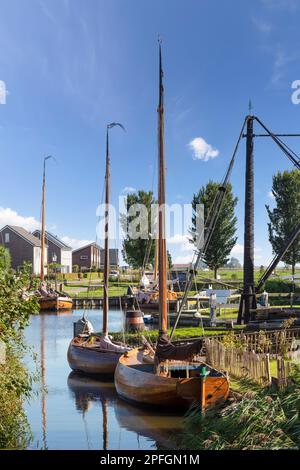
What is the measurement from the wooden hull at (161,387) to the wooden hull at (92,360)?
3277 millimetres

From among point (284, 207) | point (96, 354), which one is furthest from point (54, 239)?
point (96, 354)

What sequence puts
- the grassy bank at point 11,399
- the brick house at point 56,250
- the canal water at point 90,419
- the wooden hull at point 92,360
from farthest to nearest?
1. the brick house at point 56,250
2. the wooden hull at point 92,360
3. the canal water at point 90,419
4. the grassy bank at point 11,399

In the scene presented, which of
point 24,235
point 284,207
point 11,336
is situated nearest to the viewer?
point 11,336

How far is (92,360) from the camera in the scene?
75.6ft

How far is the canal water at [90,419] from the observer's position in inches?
558

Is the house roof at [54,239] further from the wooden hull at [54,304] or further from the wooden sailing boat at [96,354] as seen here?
the wooden sailing boat at [96,354]

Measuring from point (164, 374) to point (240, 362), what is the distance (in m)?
2.65

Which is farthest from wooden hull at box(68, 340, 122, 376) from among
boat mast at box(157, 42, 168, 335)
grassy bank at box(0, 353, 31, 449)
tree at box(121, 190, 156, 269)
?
tree at box(121, 190, 156, 269)

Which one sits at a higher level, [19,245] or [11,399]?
[19,245]

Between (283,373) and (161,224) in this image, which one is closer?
(283,373)

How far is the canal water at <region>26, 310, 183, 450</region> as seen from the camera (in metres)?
14.2

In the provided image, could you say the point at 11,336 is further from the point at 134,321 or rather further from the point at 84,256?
the point at 84,256

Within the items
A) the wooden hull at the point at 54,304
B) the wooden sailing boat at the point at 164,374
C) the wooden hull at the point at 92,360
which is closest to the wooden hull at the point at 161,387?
the wooden sailing boat at the point at 164,374

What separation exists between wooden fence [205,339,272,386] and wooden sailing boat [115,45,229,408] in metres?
0.90
